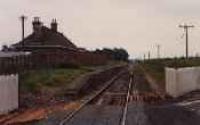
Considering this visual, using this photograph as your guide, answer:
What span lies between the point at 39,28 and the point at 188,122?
88.6 metres

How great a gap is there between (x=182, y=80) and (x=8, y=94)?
1107 cm

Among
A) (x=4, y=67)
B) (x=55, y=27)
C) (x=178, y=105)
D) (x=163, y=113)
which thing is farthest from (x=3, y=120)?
(x=55, y=27)

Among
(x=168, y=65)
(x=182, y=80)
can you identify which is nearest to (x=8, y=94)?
(x=182, y=80)

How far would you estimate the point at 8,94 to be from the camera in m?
25.8

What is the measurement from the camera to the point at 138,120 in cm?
2050

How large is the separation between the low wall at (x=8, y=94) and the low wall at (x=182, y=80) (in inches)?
Result: 366

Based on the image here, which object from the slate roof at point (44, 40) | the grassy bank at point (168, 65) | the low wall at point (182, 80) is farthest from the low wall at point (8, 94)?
the slate roof at point (44, 40)

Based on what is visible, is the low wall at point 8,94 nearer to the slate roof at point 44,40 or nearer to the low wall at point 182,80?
the low wall at point 182,80

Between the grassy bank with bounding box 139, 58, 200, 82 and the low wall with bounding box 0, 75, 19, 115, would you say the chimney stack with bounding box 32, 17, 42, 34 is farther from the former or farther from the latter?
the low wall with bounding box 0, 75, 19, 115

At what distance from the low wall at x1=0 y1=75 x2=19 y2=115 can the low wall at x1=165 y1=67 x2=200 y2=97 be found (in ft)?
30.5

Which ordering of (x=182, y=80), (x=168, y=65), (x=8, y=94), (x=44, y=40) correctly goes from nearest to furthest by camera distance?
(x=8, y=94) → (x=182, y=80) → (x=168, y=65) → (x=44, y=40)

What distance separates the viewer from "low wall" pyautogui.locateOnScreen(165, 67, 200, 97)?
32.4 meters

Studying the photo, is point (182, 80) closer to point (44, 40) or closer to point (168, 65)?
point (168, 65)

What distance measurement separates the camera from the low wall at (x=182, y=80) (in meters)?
32.4
